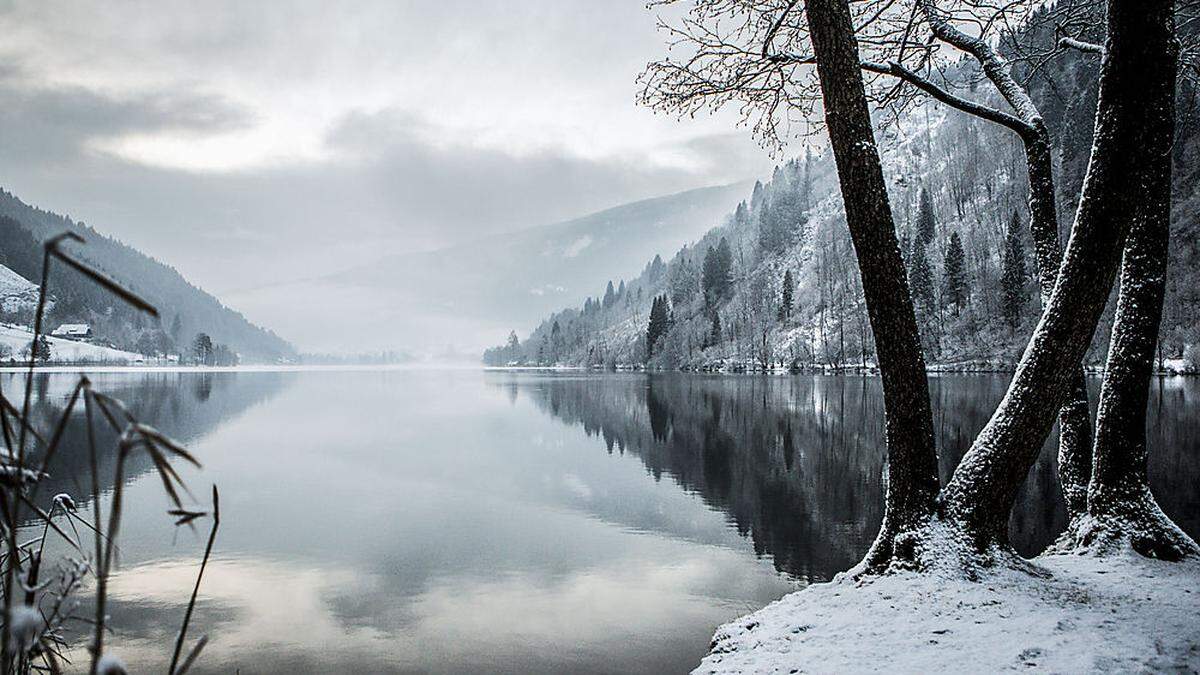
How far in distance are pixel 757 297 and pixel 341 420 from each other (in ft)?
290

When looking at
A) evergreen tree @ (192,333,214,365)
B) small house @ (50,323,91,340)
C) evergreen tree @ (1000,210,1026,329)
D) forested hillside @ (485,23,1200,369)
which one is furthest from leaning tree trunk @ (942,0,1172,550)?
small house @ (50,323,91,340)

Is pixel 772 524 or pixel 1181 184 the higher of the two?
pixel 1181 184

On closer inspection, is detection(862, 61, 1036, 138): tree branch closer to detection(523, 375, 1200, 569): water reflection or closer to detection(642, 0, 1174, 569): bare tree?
detection(642, 0, 1174, 569): bare tree

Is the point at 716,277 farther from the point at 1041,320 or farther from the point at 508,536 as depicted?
the point at 1041,320

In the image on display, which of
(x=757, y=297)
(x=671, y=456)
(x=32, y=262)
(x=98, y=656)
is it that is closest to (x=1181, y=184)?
(x=757, y=297)

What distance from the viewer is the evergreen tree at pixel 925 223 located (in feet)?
336

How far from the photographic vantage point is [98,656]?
1.14 metres

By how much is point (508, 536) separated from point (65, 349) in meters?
A: 164

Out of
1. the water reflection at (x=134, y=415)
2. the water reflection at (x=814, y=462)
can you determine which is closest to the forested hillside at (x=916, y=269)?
the water reflection at (x=814, y=462)

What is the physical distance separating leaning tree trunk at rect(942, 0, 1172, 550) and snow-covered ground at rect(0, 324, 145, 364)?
149860 mm

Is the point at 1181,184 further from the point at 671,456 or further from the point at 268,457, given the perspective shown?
the point at 268,457

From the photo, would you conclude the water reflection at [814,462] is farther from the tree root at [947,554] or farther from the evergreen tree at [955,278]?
the evergreen tree at [955,278]

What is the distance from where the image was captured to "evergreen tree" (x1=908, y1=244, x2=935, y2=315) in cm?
8775

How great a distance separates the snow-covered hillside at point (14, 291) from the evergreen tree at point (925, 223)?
566ft
